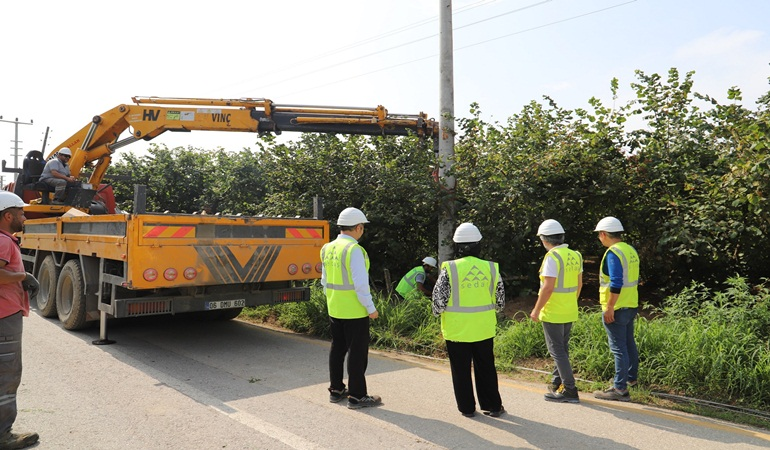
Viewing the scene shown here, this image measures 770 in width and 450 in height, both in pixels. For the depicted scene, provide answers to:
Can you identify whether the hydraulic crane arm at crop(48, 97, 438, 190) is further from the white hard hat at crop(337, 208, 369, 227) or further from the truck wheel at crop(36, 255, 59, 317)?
the white hard hat at crop(337, 208, 369, 227)

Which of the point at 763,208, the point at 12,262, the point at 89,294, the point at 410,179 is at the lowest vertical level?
the point at 89,294

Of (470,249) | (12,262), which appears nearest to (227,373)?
(12,262)

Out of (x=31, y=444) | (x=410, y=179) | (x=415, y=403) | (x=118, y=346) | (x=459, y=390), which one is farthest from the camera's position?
(x=410, y=179)

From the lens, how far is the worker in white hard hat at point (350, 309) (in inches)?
Result: 195


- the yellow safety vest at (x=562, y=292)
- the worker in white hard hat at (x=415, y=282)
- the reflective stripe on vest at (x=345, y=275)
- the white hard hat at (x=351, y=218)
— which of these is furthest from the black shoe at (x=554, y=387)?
the worker in white hard hat at (x=415, y=282)

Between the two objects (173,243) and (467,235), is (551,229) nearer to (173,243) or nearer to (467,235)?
(467,235)

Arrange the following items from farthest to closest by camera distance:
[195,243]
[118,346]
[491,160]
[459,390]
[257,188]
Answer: [257,188], [491,160], [118,346], [195,243], [459,390]

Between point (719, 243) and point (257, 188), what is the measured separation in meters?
12.2

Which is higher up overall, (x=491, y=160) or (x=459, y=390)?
(x=491, y=160)

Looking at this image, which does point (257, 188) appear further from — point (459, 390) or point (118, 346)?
point (459, 390)

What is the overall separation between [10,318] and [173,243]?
2514 millimetres

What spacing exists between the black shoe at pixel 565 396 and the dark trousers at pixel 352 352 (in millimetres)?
1690

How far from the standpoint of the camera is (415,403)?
5.03m

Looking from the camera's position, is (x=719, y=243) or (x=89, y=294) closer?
(x=719, y=243)
